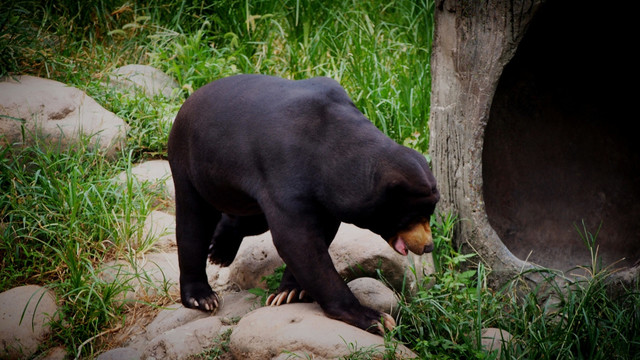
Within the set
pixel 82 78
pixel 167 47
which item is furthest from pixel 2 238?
pixel 167 47

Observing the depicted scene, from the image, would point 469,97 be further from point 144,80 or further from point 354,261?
point 144,80

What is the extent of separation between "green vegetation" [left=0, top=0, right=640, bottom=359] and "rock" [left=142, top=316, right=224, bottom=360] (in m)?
0.13

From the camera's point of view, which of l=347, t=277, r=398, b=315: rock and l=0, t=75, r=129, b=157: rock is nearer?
l=347, t=277, r=398, b=315: rock

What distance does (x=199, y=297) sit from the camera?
13.4 feet

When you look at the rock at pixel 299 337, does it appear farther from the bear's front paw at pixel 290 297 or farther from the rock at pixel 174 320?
the rock at pixel 174 320

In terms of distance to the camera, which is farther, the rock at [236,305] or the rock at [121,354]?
the rock at [236,305]

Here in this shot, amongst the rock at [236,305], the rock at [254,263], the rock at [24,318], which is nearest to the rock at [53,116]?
the rock at [24,318]

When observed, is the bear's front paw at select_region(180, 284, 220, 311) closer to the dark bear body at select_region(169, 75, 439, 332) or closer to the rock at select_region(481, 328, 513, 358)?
the dark bear body at select_region(169, 75, 439, 332)

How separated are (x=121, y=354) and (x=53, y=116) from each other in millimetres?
2652

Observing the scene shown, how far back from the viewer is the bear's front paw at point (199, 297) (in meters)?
4.05

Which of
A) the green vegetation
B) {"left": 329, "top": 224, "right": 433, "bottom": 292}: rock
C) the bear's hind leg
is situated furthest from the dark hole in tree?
the bear's hind leg

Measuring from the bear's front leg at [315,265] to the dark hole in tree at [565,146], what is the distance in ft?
6.77

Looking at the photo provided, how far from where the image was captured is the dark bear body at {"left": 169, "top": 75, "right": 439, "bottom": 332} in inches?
127

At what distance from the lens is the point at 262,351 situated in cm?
335
